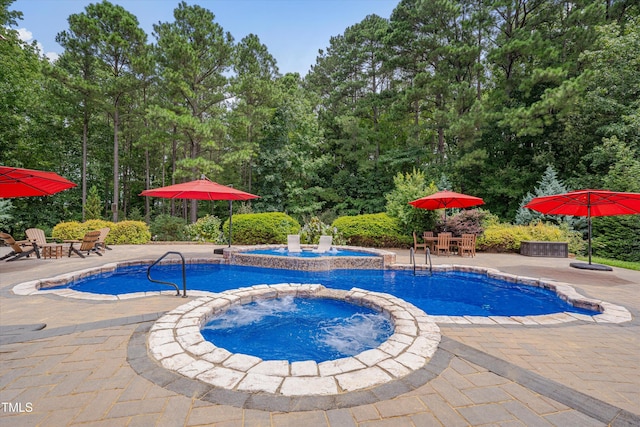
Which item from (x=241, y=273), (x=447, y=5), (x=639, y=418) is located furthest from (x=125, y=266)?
(x=447, y=5)

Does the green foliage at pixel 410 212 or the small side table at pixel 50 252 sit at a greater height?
the green foliage at pixel 410 212

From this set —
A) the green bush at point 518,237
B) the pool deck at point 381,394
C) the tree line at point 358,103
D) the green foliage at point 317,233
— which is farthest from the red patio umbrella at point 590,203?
the green foliage at point 317,233

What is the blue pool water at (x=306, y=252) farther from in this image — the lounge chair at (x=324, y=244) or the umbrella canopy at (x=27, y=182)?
the umbrella canopy at (x=27, y=182)

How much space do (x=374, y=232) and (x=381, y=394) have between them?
9767 millimetres

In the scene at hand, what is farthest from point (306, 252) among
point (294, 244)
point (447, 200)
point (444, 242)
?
point (447, 200)

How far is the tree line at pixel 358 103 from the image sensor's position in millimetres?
13820

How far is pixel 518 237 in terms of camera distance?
10.1 metres

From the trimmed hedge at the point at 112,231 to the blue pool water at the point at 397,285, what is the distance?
4747 mm

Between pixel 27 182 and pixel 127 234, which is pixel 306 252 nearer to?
pixel 27 182

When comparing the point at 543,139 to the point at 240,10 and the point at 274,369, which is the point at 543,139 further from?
the point at 274,369

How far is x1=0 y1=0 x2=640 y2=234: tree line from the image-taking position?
544 inches

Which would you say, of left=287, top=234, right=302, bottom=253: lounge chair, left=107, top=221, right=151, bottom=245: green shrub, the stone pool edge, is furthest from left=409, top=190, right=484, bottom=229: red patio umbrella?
left=107, top=221, right=151, bottom=245: green shrub

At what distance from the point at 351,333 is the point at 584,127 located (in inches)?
696

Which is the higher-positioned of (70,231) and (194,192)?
(194,192)
